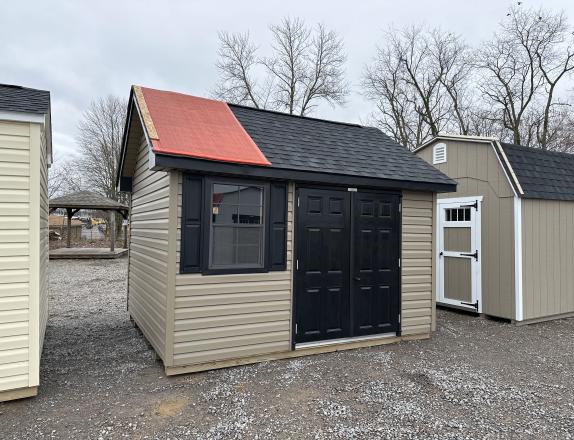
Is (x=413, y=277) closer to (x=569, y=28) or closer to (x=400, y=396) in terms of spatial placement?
(x=400, y=396)

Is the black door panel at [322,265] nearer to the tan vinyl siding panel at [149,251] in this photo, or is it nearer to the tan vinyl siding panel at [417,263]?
the tan vinyl siding panel at [417,263]

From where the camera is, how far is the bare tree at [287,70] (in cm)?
1820

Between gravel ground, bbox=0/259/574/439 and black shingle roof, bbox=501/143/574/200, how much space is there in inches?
93.0

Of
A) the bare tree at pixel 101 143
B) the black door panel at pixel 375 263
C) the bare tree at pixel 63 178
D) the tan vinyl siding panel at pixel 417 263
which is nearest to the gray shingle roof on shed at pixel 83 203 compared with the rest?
the bare tree at pixel 101 143

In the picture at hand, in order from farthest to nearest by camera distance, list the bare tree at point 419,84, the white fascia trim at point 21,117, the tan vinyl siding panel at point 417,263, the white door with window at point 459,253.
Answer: the bare tree at point 419,84 → the white door with window at point 459,253 → the tan vinyl siding panel at point 417,263 → the white fascia trim at point 21,117

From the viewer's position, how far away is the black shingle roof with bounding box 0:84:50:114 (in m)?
3.08

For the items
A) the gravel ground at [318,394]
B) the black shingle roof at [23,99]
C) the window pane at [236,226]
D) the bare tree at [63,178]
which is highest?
the bare tree at [63,178]

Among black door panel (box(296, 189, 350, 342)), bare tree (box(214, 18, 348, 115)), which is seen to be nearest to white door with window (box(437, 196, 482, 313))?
black door panel (box(296, 189, 350, 342))

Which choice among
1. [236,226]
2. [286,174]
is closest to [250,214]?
[236,226]

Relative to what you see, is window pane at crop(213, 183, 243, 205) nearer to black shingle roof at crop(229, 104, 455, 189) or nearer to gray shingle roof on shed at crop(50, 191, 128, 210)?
black shingle roof at crop(229, 104, 455, 189)

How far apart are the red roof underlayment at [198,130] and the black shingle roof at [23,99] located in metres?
0.96

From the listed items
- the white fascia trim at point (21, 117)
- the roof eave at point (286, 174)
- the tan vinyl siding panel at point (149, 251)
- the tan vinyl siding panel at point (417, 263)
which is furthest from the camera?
the tan vinyl siding panel at point (417, 263)

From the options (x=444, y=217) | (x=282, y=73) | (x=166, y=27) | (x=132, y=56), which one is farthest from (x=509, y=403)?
(x=282, y=73)

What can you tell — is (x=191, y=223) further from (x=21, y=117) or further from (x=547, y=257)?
(x=547, y=257)
